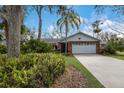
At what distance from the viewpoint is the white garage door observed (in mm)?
27906

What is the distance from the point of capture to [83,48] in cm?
2800

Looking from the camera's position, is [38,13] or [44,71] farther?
[38,13]

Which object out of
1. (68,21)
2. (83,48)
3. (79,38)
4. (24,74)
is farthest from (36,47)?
(24,74)

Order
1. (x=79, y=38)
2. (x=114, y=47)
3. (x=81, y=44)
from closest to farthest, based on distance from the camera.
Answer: (x=114, y=47), (x=81, y=44), (x=79, y=38)

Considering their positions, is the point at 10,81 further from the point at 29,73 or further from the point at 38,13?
the point at 38,13

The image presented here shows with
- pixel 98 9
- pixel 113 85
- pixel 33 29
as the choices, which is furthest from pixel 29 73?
pixel 33 29

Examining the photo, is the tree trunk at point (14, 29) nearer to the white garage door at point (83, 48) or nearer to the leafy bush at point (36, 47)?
the leafy bush at point (36, 47)

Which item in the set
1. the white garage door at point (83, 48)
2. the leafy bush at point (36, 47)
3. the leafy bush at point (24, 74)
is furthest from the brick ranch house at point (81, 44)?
the leafy bush at point (24, 74)

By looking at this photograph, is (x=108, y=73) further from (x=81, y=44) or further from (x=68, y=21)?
(x=81, y=44)

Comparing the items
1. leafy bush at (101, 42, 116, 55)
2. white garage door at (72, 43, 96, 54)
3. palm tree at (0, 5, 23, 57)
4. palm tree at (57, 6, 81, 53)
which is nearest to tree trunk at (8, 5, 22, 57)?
palm tree at (0, 5, 23, 57)

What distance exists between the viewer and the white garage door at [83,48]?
2791cm

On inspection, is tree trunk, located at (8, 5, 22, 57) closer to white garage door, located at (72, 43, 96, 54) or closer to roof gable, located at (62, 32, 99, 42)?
white garage door, located at (72, 43, 96, 54)

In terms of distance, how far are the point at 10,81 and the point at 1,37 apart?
16.4 m

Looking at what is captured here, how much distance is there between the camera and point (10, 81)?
18.1ft
